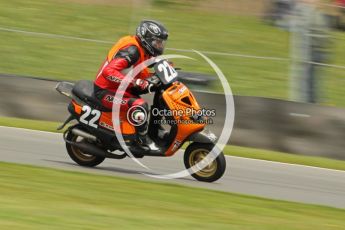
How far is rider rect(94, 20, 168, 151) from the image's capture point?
9.71 metres

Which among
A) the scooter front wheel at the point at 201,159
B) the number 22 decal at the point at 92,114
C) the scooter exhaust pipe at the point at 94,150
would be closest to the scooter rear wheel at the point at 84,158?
the scooter exhaust pipe at the point at 94,150

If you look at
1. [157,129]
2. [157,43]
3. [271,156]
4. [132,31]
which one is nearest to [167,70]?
[157,43]

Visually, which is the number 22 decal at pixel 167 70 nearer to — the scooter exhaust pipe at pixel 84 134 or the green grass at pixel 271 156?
the scooter exhaust pipe at pixel 84 134

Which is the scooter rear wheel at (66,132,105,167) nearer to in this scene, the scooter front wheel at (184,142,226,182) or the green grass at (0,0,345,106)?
the scooter front wheel at (184,142,226,182)

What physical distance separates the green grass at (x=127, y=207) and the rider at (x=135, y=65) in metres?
0.85

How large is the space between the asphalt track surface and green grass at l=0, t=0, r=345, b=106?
325 cm

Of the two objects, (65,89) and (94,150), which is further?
(65,89)

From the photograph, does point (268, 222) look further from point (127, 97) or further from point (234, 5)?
point (234, 5)

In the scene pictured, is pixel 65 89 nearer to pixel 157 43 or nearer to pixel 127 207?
pixel 157 43

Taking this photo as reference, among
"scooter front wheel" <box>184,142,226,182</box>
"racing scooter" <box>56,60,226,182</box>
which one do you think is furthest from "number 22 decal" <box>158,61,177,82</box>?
"scooter front wheel" <box>184,142,226,182</box>

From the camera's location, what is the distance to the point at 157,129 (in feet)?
32.8

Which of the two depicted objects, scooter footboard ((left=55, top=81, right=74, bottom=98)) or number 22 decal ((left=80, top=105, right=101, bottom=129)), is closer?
number 22 decal ((left=80, top=105, right=101, bottom=129))

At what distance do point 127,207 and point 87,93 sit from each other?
266 cm

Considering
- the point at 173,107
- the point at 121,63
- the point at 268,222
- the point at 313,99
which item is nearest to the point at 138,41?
the point at 121,63
